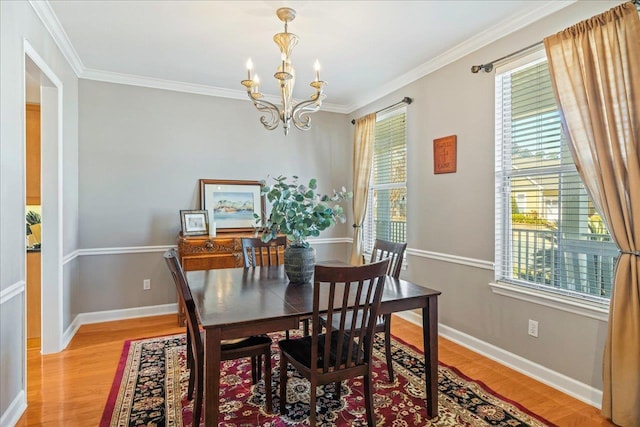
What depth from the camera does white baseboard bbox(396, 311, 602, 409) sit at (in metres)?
2.25

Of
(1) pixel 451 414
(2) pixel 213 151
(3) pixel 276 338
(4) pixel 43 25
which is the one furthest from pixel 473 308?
(4) pixel 43 25

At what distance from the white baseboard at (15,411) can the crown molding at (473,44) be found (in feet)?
13.4

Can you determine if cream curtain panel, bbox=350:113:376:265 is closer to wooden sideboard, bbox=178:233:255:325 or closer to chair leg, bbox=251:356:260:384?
wooden sideboard, bbox=178:233:255:325

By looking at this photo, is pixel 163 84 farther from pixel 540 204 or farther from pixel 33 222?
pixel 540 204

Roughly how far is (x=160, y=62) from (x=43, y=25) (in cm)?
98

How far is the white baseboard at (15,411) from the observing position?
194 centimetres

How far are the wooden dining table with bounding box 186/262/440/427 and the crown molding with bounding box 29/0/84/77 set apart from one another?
212 centimetres

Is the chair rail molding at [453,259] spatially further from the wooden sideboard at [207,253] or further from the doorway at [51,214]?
the doorway at [51,214]

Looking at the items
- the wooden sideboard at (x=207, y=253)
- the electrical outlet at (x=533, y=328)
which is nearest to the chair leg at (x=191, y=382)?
the wooden sideboard at (x=207, y=253)

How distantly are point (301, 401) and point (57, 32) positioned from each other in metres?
3.34

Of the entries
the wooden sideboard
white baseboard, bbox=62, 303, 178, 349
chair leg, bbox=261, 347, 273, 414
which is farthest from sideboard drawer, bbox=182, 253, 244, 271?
chair leg, bbox=261, 347, 273, 414

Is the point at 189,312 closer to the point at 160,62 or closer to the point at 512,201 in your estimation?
the point at 512,201

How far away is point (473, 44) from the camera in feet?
9.80

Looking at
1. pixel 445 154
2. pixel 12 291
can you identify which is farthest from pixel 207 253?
pixel 445 154
